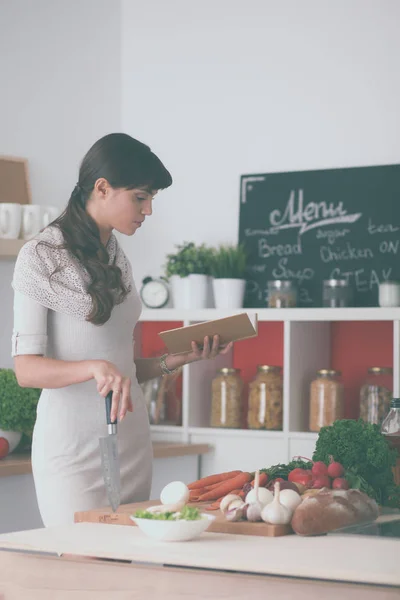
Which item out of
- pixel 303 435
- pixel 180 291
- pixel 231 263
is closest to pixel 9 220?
pixel 180 291

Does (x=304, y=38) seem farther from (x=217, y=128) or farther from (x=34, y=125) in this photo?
(x=34, y=125)

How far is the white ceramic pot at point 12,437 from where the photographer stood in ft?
11.4

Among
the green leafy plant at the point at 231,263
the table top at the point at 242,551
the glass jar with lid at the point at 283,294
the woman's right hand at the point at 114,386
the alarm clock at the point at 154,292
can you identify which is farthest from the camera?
the alarm clock at the point at 154,292

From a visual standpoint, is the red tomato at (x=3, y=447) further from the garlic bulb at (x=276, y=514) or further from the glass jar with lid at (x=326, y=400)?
the garlic bulb at (x=276, y=514)

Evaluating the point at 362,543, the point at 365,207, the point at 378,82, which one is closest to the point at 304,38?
the point at 378,82

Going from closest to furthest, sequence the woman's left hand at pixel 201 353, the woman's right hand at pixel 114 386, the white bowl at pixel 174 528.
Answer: the white bowl at pixel 174 528 < the woman's right hand at pixel 114 386 < the woman's left hand at pixel 201 353

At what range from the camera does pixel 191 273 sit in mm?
4062

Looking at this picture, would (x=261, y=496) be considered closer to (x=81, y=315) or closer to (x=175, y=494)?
(x=175, y=494)

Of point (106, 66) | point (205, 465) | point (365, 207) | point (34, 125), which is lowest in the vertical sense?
point (205, 465)

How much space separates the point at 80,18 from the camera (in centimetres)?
435

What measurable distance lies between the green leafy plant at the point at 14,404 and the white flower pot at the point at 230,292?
90 cm

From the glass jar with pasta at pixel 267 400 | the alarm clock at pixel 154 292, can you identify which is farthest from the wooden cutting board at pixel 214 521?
the alarm clock at pixel 154 292

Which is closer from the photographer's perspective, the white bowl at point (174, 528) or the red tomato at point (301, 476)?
the white bowl at point (174, 528)

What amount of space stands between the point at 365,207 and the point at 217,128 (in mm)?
759
